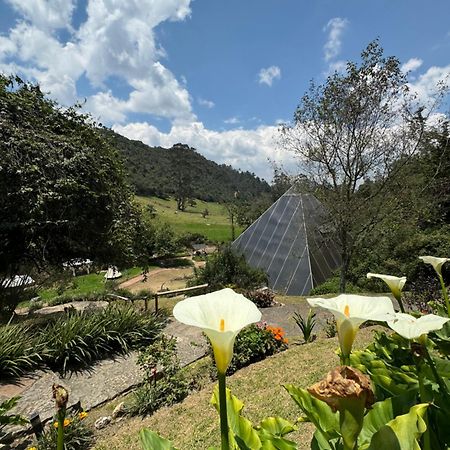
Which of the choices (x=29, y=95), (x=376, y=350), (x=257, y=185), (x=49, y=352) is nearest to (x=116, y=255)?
(x=49, y=352)

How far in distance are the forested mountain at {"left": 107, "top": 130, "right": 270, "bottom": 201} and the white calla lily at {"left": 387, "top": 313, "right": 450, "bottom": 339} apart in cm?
5396

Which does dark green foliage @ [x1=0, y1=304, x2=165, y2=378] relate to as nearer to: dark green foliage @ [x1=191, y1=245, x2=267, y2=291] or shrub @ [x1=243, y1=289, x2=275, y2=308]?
shrub @ [x1=243, y1=289, x2=275, y2=308]

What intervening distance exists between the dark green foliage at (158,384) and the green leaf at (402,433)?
16.0ft

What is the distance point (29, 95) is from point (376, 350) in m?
10.3

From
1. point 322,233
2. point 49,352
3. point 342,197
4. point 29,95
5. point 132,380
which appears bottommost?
point 132,380

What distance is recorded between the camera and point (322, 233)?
11805 millimetres

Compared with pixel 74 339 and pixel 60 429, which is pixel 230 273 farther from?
pixel 60 429

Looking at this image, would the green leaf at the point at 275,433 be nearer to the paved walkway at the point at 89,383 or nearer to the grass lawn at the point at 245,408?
the grass lawn at the point at 245,408

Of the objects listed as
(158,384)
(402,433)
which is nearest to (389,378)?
(402,433)

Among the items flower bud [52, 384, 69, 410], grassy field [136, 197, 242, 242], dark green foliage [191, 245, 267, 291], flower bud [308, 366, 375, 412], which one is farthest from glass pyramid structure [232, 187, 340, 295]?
grassy field [136, 197, 242, 242]

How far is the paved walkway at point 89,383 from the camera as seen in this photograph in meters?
5.36

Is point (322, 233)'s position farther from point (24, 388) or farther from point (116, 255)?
point (24, 388)

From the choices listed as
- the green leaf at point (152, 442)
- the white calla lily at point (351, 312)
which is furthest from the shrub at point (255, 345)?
the white calla lily at point (351, 312)

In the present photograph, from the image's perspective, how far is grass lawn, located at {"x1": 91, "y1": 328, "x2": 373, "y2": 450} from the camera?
4.14 meters
